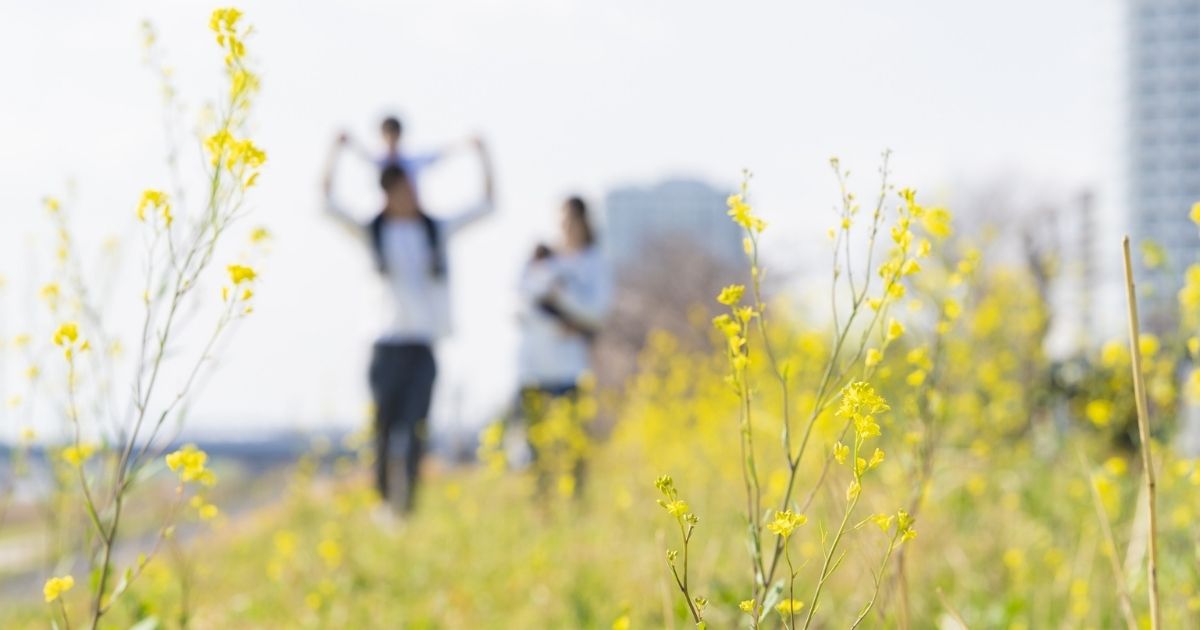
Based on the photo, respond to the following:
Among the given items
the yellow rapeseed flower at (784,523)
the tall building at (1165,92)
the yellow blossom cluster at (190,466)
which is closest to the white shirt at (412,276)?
the yellow blossom cluster at (190,466)

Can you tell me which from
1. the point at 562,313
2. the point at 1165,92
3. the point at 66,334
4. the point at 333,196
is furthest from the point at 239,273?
the point at 1165,92

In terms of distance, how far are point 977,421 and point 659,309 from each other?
2233 cm

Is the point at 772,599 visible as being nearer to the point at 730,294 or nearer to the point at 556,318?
the point at 730,294

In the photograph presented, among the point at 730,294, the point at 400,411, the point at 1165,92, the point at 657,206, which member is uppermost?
the point at 1165,92

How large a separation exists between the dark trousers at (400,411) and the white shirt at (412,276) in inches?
3.7

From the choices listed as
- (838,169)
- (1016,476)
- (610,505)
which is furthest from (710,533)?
(838,169)

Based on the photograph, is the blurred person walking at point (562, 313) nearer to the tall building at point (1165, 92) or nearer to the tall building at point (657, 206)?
the tall building at point (657, 206)

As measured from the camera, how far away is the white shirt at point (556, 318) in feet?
19.0

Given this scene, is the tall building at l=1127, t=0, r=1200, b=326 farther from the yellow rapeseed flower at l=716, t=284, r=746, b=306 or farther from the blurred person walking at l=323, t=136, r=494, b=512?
the yellow rapeseed flower at l=716, t=284, r=746, b=306

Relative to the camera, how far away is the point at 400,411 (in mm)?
5445

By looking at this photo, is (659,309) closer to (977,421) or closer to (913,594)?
(977,421)

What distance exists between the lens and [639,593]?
3371 millimetres

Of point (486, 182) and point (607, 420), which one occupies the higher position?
point (486, 182)

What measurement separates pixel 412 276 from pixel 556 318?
2.76ft
